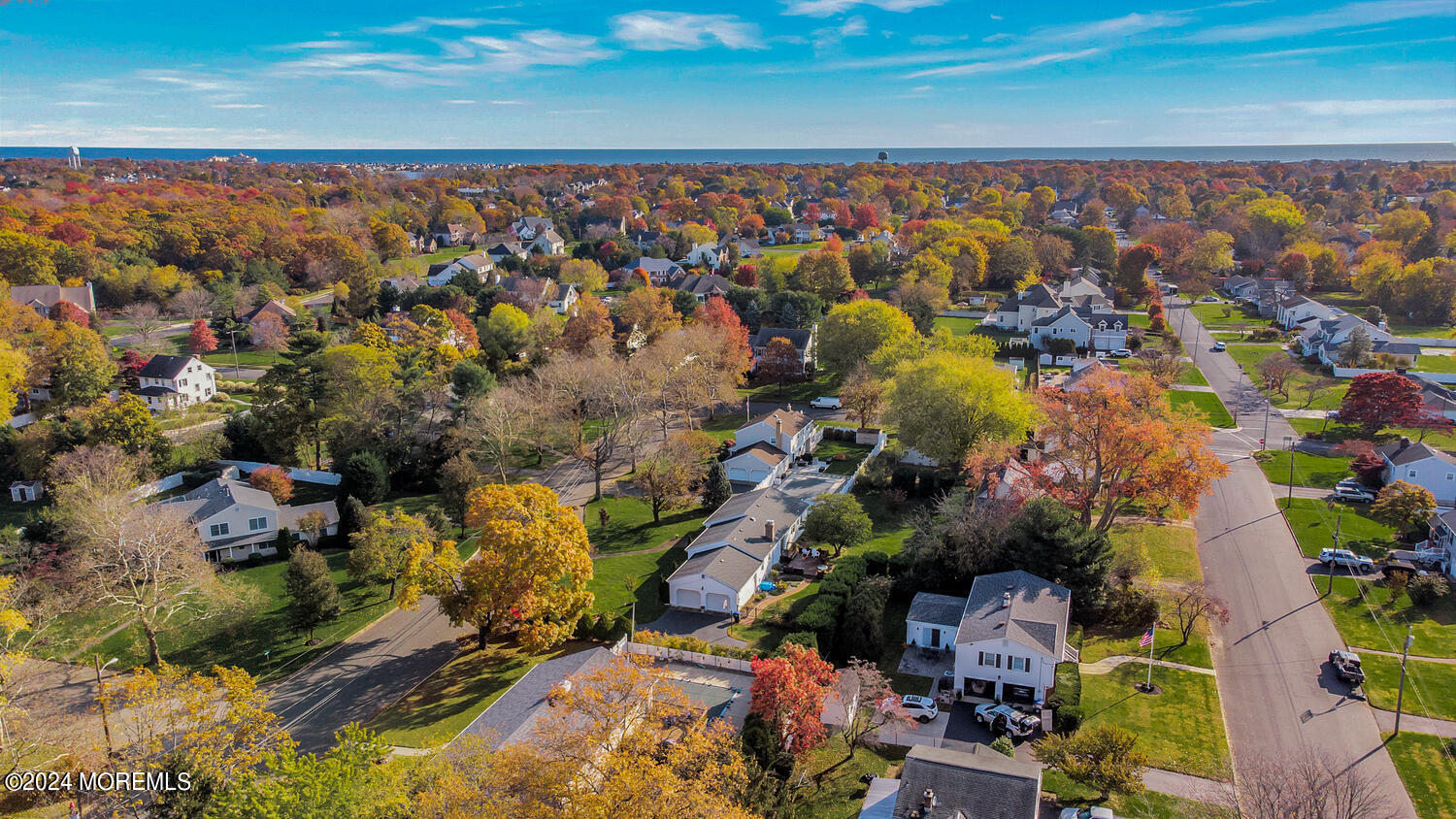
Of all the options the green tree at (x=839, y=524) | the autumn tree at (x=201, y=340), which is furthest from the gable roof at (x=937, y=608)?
the autumn tree at (x=201, y=340)

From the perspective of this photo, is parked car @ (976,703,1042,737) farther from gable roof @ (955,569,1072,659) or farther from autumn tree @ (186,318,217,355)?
autumn tree @ (186,318,217,355)

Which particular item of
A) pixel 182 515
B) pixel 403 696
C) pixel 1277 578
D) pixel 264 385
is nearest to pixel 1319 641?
pixel 1277 578

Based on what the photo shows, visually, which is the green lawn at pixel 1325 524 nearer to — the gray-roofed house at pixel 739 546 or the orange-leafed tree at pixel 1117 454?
the orange-leafed tree at pixel 1117 454

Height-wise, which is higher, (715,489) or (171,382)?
(171,382)

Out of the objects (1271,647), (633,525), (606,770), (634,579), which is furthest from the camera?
(633,525)

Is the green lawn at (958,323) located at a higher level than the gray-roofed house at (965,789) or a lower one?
higher

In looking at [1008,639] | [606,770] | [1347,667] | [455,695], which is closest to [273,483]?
[455,695]

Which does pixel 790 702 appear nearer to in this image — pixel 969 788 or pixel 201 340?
pixel 969 788
